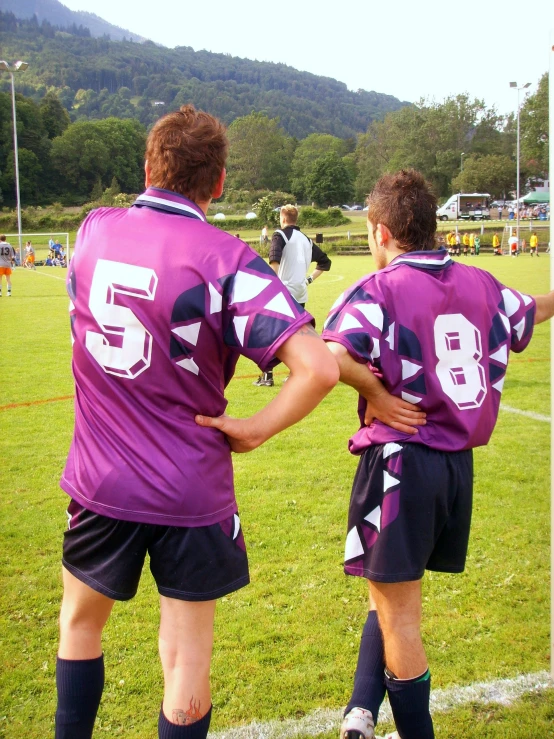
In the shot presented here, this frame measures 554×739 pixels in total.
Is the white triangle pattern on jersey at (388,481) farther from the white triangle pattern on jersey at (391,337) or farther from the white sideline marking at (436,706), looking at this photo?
the white sideline marking at (436,706)

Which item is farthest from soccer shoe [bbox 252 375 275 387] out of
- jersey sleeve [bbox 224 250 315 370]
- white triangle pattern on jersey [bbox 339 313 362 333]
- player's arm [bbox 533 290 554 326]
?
jersey sleeve [bbox 224 250 315 370]

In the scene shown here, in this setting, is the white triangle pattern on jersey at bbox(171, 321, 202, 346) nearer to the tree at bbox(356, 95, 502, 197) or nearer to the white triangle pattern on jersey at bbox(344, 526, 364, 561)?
the white triangle pattern on jersey at bbox(344, 526, 364, 561)

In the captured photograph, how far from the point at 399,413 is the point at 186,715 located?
1087mm

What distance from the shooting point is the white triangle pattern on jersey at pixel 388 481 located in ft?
7.45

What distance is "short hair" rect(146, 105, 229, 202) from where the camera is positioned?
1933mm

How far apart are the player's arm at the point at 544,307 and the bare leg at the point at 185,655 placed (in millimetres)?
1582

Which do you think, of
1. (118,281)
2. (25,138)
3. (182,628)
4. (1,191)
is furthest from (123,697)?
(25,138)

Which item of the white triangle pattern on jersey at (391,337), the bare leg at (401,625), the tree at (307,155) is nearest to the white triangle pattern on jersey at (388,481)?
the bare leg at (401,625)

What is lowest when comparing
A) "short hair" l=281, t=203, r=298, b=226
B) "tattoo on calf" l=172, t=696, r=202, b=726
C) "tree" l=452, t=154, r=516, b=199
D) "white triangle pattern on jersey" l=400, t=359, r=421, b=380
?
"tattoo on calf" l=172, t=696, r=202, b=726

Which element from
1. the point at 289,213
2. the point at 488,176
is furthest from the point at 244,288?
the point at 488,176

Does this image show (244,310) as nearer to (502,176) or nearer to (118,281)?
(118,281)

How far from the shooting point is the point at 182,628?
195cm

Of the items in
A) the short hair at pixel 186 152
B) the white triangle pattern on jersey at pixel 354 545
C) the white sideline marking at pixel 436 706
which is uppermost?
the short hair at pixel 186 152

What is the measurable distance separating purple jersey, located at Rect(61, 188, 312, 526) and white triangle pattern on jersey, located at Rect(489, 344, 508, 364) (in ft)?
2.81
